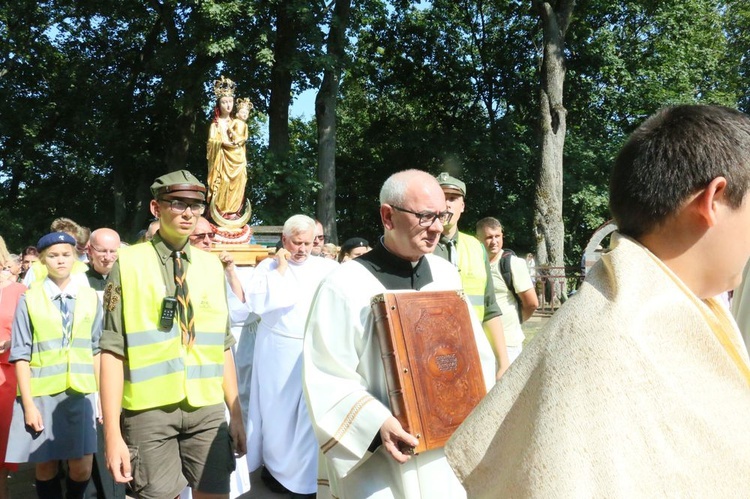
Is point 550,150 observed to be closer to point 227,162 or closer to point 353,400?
point 227,162

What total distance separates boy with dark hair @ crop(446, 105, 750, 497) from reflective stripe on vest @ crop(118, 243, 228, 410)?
2.41 meters

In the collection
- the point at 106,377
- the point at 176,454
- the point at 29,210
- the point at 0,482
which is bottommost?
the point at 0,482

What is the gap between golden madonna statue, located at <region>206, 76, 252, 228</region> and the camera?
1272cm

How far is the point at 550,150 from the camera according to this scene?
1983cm

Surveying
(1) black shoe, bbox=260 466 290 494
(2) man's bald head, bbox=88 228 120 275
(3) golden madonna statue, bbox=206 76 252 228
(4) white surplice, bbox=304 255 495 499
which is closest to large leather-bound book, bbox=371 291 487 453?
(4) white surplice, bbox=304 255 495 499

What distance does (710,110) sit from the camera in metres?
1.30

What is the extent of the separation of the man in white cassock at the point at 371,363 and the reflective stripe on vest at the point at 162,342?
84 centimetres

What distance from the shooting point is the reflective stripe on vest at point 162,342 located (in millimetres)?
3393

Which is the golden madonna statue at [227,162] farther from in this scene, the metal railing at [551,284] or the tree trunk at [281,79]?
the metal railing at [551,284]

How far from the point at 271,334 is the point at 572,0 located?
1818 cm

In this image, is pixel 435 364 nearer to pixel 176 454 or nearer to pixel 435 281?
pixel 435 281

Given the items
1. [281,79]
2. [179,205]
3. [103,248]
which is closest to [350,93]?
[281,79]

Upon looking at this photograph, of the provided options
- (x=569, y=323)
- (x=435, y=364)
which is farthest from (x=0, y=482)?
(x=569, y=323)

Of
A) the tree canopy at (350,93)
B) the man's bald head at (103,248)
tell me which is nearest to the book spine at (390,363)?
the man's bald head at (103,248)
